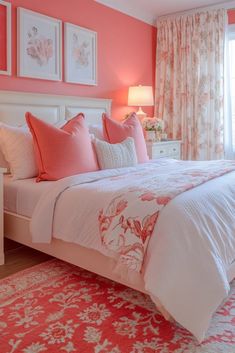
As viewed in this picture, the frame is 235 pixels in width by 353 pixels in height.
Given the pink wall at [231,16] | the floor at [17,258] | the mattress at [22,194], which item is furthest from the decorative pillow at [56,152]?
the pink wall at [231,16]

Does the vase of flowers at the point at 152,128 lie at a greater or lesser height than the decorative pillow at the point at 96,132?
greater

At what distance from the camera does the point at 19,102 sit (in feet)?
10.3

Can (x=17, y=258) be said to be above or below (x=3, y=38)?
below

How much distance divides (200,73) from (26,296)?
3646 millimetres

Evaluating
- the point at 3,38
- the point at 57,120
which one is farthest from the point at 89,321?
the point at 3,38

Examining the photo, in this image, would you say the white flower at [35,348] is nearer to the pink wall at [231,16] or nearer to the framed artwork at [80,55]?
the framed artwork at [80,55]

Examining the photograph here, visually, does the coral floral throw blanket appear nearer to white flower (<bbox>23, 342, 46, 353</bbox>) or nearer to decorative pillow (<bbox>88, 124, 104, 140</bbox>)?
white flower (<bbox>23, 342, 46, 353</bbox>)

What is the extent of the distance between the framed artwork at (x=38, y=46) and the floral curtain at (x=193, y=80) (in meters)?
1.83

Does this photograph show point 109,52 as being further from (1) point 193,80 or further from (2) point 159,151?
(2) point 159,151

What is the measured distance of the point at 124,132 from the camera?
10.7ft

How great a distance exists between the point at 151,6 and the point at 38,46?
1892 mm

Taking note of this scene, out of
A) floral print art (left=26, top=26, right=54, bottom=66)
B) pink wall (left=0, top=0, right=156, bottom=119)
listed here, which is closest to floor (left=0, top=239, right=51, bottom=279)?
pink wall (left=0, top=0, right=156, bottom=119)

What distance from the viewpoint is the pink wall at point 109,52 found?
3389 millimetres

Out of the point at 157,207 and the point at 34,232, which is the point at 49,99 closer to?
the point at 34,232
